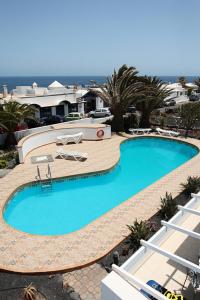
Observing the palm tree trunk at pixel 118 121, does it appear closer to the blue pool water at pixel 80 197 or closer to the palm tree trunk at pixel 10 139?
Answer: the blue pool water at pixel 80 197

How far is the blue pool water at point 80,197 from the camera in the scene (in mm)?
12070

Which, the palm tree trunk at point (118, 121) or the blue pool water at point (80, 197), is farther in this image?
the palm tree trunk at point (118, 121)

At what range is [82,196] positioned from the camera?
14.6 meters

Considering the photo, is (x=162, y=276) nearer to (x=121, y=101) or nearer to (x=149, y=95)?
(x=121, y=101)

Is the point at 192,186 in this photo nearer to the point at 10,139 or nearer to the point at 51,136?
the point at 51,136

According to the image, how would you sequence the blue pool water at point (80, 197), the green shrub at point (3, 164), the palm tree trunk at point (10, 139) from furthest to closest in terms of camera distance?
the palm tree trunk at point (10, 139) → the green shrub at point (3, 164) → the blue pool water at point (80, 197)

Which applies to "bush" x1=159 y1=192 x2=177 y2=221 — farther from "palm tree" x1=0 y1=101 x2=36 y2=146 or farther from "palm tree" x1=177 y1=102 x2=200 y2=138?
"palm tree" x1=177 y1=102 x2=200 y2=138

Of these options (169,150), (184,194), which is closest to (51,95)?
(169,150)

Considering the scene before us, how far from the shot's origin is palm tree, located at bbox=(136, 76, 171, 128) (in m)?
26.5

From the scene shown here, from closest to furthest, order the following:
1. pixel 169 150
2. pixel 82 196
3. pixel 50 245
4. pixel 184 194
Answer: pixel 50 245, pixel 184 194, pixel 82 196, pixel 169 150

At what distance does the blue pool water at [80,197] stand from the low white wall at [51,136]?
448 centimetres

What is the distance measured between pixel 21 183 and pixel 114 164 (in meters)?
6.50

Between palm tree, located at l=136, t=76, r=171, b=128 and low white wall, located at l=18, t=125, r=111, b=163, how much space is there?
5317mm

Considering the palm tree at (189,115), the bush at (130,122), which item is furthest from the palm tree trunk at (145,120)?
the palm tree at (189,115)
